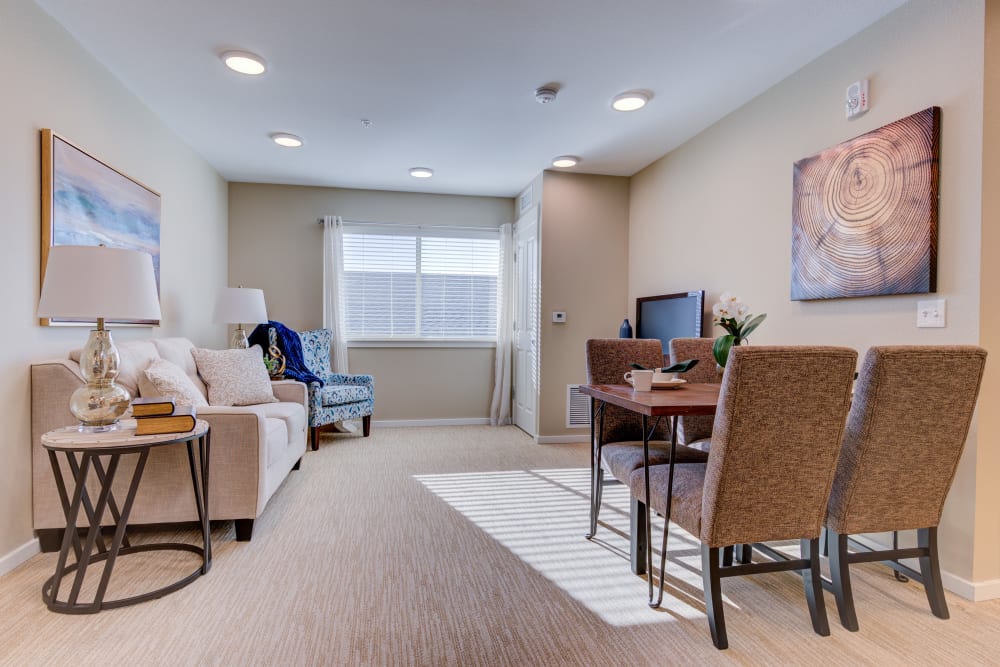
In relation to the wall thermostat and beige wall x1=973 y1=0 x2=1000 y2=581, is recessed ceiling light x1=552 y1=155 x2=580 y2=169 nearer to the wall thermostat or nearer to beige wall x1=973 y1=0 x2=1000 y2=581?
the wall thermostat

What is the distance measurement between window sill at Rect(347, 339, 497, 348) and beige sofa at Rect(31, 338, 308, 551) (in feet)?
8.70

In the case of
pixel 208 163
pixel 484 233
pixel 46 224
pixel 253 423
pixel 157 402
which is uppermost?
pixel 208 163

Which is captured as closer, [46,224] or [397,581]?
[397,581]

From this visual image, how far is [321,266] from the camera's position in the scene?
5.16m

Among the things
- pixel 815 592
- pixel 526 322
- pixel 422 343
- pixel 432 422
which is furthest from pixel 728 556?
pixel 422 343

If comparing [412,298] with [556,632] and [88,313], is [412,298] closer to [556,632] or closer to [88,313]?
[88,313]

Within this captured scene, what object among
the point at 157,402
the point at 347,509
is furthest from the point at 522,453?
the point at 157,402

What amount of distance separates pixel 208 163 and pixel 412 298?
2148mm

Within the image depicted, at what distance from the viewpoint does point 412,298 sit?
5355mm

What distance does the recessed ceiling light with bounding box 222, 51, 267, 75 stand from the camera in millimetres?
2605

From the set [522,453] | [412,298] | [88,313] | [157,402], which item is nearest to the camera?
[88,313]

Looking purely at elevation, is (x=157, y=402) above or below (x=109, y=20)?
below

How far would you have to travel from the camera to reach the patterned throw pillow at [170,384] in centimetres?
246

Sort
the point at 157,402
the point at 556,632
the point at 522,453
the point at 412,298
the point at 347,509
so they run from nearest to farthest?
the point at 556,632
the point at 157,402
the point at 347,509
the point at 522,453
the point at 412,298
